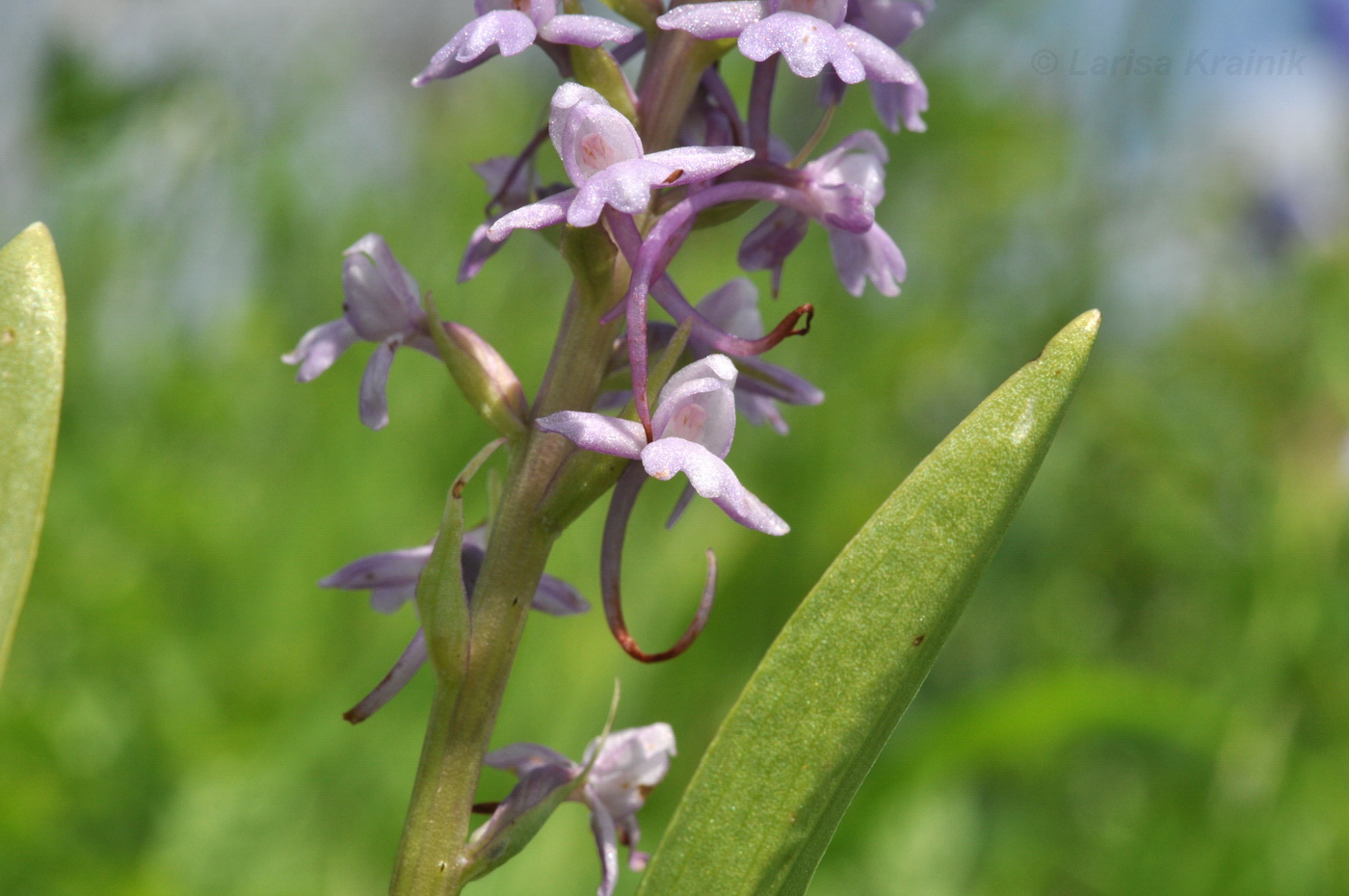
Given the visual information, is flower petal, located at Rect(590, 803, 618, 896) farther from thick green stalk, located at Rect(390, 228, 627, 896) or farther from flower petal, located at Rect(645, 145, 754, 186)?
flower petal, located at Rect(645, 145, 754, 186)

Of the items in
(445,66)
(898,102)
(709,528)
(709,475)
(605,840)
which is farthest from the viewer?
(709,528)

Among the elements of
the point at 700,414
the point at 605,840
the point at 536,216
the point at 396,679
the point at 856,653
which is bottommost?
the point at 605,840

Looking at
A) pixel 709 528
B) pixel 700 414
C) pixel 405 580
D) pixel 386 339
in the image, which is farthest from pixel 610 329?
pixel 709 528

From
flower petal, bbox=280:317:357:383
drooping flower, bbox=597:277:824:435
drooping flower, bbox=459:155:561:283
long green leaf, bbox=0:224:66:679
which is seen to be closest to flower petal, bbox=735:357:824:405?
drooping flower, bbox=597:277:824:435

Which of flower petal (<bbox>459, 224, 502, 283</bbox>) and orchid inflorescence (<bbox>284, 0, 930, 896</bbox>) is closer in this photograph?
orchid inflorescence (<bbox>284, 0, 930, 896</bbox>)

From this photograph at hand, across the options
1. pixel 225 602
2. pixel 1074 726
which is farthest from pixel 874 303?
pixel 225 602

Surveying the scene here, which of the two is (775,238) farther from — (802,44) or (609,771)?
(609,771)

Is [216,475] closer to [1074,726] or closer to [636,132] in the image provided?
[1074,726]
